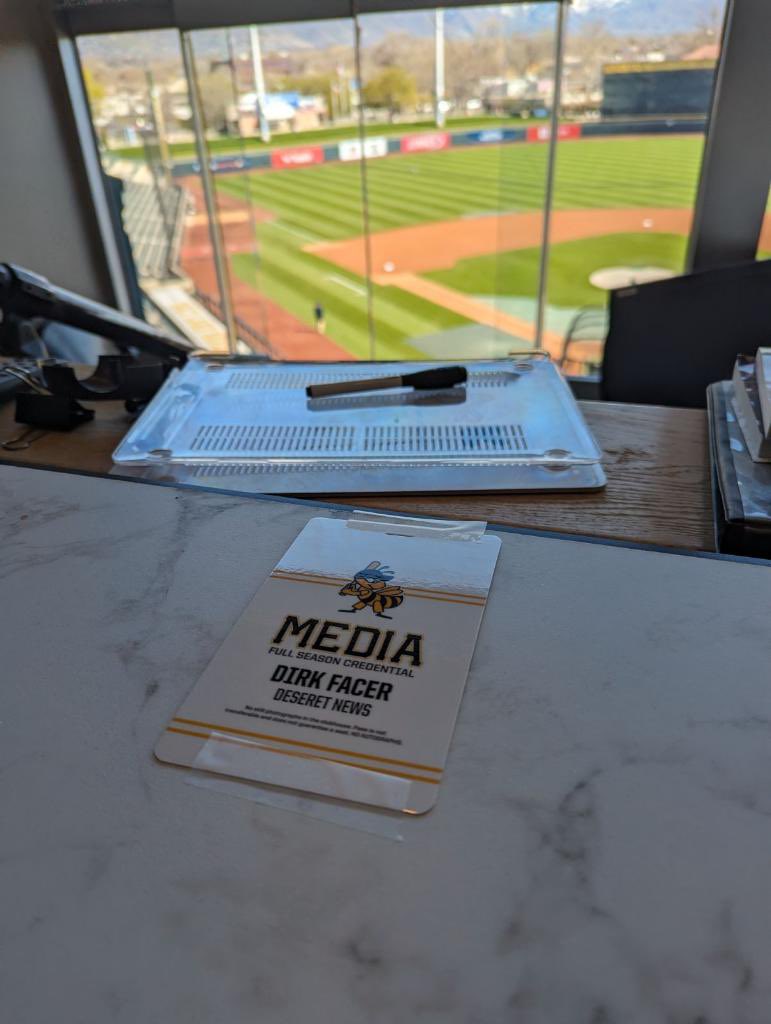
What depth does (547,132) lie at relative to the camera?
12.7ft

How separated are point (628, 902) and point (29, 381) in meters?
0.95

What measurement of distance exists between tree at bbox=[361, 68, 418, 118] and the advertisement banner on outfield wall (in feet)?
1.59

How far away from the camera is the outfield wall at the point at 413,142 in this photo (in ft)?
12.7

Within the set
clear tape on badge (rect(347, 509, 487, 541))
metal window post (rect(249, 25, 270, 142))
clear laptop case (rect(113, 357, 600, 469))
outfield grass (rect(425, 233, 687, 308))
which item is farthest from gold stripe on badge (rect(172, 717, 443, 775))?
outfield grass (rect(425, 233, 687, 308))

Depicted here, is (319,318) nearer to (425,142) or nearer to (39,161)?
(425,142)

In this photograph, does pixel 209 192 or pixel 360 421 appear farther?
pixel 209 192

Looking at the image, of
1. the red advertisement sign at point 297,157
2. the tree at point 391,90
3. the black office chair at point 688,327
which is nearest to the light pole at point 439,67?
the tree at point 391,90

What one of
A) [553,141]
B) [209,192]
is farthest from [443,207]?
[553,141]

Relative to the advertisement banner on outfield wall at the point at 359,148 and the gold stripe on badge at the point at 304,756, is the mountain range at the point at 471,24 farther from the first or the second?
the gold stripe on badge at the point at 304,756

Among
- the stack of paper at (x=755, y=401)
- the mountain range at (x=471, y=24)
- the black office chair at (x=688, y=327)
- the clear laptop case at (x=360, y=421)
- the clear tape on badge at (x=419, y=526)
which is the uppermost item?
the mountain range at (x=471, y=24)

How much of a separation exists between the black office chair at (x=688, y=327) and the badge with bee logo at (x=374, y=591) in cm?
115

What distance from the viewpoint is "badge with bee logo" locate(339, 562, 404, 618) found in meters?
0.54

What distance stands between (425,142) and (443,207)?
148cm

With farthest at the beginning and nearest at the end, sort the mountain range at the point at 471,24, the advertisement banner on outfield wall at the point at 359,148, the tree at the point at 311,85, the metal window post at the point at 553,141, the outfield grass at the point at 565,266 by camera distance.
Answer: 1. the outfield grass at the point at 565,266
2. the advertisement banner on outfield wall at the point at 359,148
3. the tree at the point at 311,85
4. the metal window post at the point at 553,141
5. the mountain range at the point at 471,24
